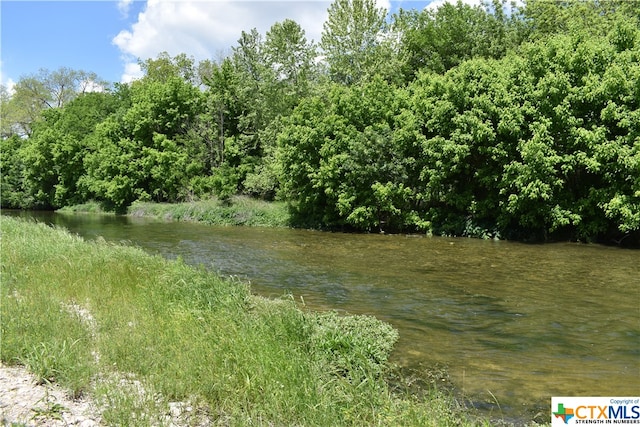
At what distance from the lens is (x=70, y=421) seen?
510 centimetres

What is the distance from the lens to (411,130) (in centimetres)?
2803

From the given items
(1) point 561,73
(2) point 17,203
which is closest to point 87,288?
(1) point 561,73

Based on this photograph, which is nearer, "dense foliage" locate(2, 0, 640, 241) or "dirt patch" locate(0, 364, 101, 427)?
"dirt patch" locate(0, 364, 101, 427)

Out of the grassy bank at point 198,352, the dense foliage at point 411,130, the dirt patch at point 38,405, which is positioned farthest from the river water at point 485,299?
the dirt patch at point 38,405

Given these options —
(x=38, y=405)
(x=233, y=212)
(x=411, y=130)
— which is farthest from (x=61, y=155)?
(x=38, y=405)

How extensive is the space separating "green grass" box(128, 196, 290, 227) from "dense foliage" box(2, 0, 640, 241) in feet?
4.47

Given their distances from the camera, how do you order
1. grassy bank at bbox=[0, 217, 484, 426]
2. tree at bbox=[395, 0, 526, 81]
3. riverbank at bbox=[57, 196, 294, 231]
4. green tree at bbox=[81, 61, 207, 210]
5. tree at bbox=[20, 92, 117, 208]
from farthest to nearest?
1. tree at bbox=[20, 92, 117, 208]
2. green tree at bbox=[81, 61, 207, 210]
3. tree at bbox=[395, 0, 526, 81]
4. riverbank at bbox=[57, 196, 294, 231]
5. grassy bank at bbox=[0, 217, 484, 426]

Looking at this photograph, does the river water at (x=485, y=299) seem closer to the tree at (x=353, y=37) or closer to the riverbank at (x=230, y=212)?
the riverbank at (x=230, y=212)

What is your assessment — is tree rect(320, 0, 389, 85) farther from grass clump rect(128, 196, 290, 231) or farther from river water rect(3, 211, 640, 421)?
river water rect(3, 211, 640, 421)

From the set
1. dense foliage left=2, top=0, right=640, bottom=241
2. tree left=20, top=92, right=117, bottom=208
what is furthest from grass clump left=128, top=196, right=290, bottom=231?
tree left=20, top=92, right=117, bottom=208

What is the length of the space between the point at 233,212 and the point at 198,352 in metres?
31.9

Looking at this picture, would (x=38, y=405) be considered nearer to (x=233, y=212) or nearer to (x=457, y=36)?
(x=233, y=212)

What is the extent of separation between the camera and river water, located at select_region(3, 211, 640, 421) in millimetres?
7516

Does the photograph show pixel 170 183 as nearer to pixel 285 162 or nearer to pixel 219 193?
pixel 219 193
